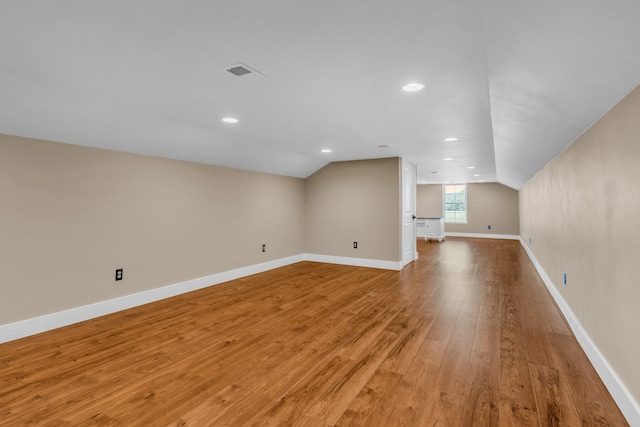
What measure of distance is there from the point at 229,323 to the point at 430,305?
2.30 metres

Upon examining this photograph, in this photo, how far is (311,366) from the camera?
2.19 metres

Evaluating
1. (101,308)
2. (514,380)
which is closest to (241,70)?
(514,380)

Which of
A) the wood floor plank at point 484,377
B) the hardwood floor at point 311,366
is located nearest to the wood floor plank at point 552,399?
the hardwood floor at point 311,366

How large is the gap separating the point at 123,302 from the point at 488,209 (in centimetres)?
1137

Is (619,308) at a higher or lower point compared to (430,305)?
higher

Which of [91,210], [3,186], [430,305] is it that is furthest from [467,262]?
[3,186]

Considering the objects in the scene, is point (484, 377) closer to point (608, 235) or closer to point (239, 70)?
point (608, 235)

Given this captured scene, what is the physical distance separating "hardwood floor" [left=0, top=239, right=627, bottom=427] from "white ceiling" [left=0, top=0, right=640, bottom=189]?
1.84m

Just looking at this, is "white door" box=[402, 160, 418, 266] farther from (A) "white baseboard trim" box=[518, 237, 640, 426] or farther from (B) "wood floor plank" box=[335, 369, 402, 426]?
(B) "wood floor plank" box=[335, 369, 402, 426]

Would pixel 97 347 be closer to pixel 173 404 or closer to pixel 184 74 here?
pixel 173 404

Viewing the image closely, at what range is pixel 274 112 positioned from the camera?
9.31 ft

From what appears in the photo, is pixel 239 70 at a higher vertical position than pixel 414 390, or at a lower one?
higher

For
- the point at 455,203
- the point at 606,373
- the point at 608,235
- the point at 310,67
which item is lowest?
the point at 606,373

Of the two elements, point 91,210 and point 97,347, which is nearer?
point 97,347
